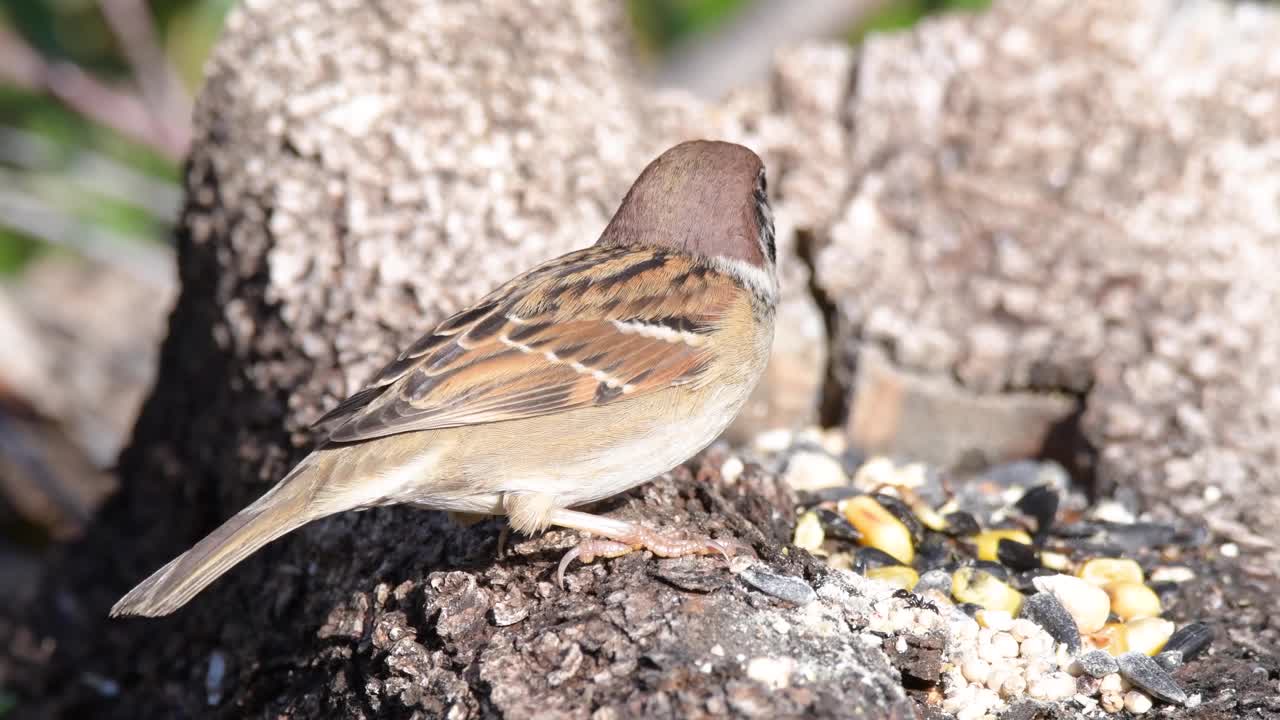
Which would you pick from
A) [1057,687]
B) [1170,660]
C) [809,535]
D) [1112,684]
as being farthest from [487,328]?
[1170,660]

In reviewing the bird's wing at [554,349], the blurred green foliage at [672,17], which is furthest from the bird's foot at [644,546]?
the blurred green foliage at [672,17]

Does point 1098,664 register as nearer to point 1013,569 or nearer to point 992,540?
point 1013,569

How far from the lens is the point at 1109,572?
11.6ft

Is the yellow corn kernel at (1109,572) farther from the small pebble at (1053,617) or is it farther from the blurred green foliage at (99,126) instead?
the blurred green foliage at (99,126)

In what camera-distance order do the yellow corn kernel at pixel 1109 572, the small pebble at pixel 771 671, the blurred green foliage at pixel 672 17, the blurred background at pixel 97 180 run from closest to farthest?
the small pebble at pixel 771 671
the yellow corn kernel at pixel 1109 572
the blurred background at pixel 97 180
the blurred green foliage at pixel 672 17

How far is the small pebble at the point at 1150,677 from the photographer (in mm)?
2979

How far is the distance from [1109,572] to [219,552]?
2180mm

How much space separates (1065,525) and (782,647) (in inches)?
→ 55.7

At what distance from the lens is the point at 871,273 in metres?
4.70

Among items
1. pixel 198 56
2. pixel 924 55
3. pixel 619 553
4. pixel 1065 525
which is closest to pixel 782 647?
pixel 619 553

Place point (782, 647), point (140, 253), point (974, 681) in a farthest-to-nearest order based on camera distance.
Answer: point (140, 253) → point (974, 681) → point (782, 647)

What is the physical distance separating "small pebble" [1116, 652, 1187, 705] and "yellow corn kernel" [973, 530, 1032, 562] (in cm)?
52

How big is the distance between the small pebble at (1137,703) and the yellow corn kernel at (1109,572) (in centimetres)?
52

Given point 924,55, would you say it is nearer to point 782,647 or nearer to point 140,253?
point 782,647
